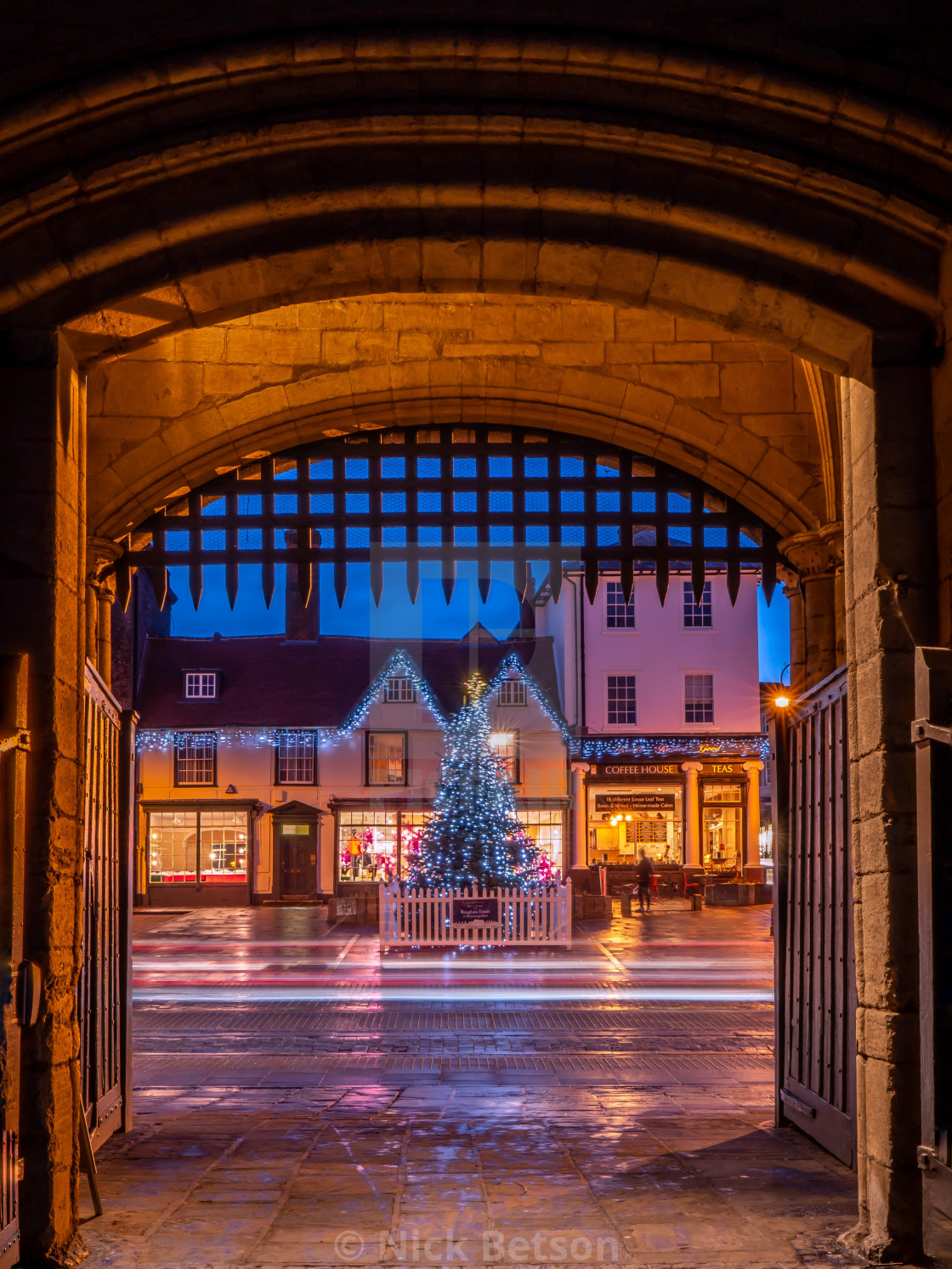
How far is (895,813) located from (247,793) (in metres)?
28.7

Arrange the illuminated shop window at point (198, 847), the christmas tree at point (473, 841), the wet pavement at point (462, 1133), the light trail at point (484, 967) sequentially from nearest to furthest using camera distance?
the wet pavement at point (462, 1133), the light trail at point (484, 967), the christmas tree at point (473, 841), the illuminated shop window at point (198, 847)

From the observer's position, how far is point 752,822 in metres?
32.8

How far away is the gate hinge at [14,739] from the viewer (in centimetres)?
419

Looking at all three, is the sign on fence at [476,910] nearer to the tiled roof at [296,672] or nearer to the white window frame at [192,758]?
the tiled roof at [296,672]

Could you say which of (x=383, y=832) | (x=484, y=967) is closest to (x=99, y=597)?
(x=484, y=967)

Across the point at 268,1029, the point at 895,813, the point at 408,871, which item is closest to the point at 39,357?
the point at 895,813

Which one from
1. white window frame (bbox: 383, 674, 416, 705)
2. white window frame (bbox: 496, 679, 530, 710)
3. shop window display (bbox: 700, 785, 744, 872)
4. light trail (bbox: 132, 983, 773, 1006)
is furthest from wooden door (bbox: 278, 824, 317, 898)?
light trail (bbox: 132, 983, 773, 1006)

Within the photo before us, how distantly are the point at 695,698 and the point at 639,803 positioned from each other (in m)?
3.13

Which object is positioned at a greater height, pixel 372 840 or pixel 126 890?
pixel 126 890

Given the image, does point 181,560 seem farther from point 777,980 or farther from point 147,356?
point 777,980

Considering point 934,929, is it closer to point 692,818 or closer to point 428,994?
point 428,994

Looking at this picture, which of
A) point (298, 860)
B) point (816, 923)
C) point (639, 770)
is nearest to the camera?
point (816, 923)

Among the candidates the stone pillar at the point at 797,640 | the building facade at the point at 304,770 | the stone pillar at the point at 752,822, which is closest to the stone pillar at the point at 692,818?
the stone pillar at the point at 752,822

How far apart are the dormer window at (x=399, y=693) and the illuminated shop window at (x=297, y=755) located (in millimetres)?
2170
